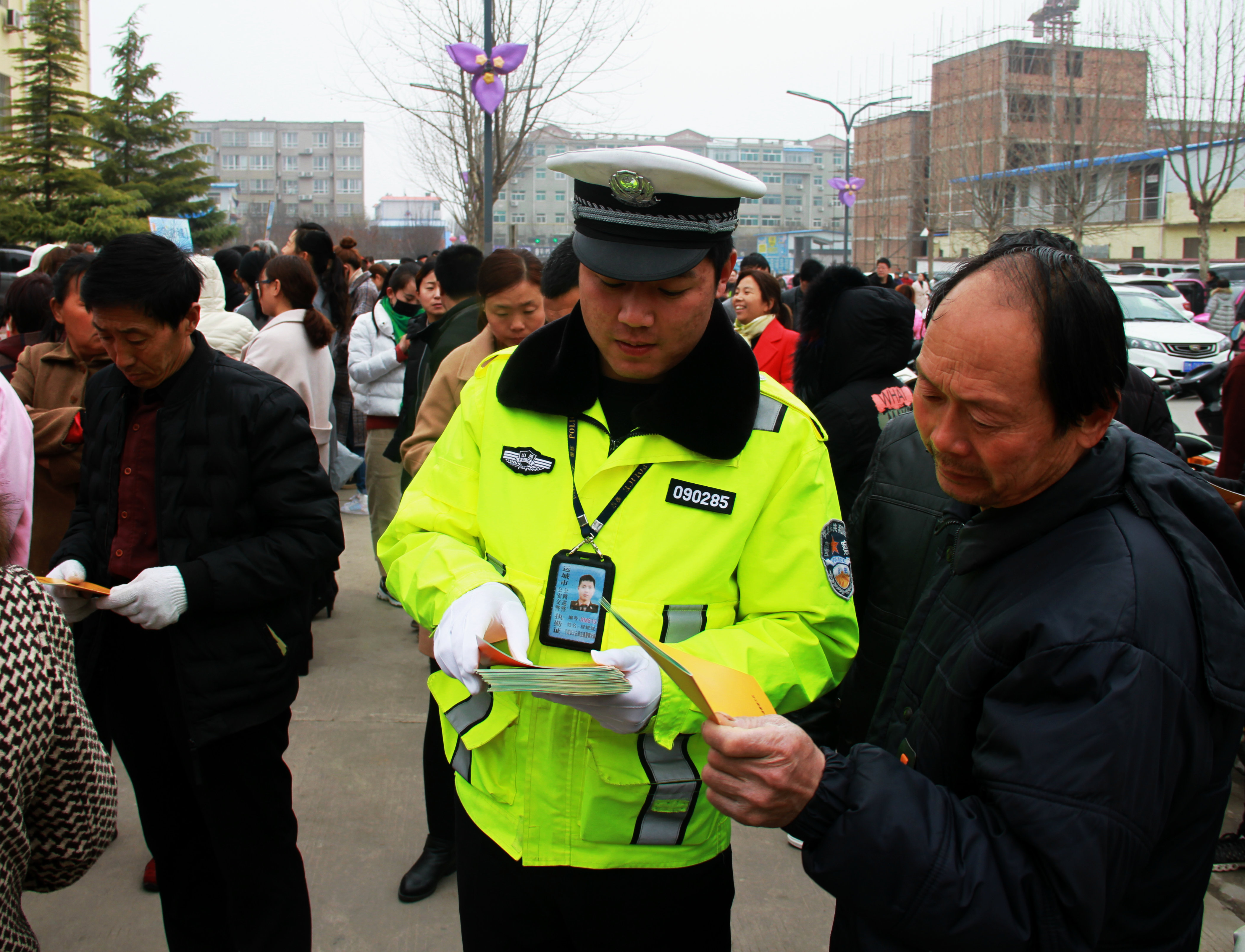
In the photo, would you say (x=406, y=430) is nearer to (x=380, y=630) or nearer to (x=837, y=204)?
(x=380, y=630)

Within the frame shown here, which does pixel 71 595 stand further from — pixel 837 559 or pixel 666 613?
pixel 837 559

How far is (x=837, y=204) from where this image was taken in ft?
316

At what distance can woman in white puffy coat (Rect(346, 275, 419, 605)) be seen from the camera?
5648 mm

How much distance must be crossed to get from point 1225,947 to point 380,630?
14.0 ft

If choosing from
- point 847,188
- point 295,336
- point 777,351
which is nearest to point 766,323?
point 777,351

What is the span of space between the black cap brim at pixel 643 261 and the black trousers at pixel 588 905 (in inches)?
42.0

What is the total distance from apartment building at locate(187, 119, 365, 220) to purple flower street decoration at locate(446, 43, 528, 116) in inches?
3765

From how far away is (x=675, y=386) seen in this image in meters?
1.68

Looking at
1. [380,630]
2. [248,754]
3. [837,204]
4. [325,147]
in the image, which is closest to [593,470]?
[248,754]

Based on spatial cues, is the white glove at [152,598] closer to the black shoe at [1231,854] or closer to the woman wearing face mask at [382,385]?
the woman wearing face mask at [382,385]

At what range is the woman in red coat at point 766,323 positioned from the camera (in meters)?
5.99

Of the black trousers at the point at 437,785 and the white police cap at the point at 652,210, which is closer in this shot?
the white police cap at the point at 652,210

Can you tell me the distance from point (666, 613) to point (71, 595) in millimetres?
1635

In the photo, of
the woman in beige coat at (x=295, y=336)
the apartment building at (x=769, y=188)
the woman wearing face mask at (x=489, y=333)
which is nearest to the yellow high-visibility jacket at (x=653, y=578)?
the woman wearing face mask at (x=489, y=333)
